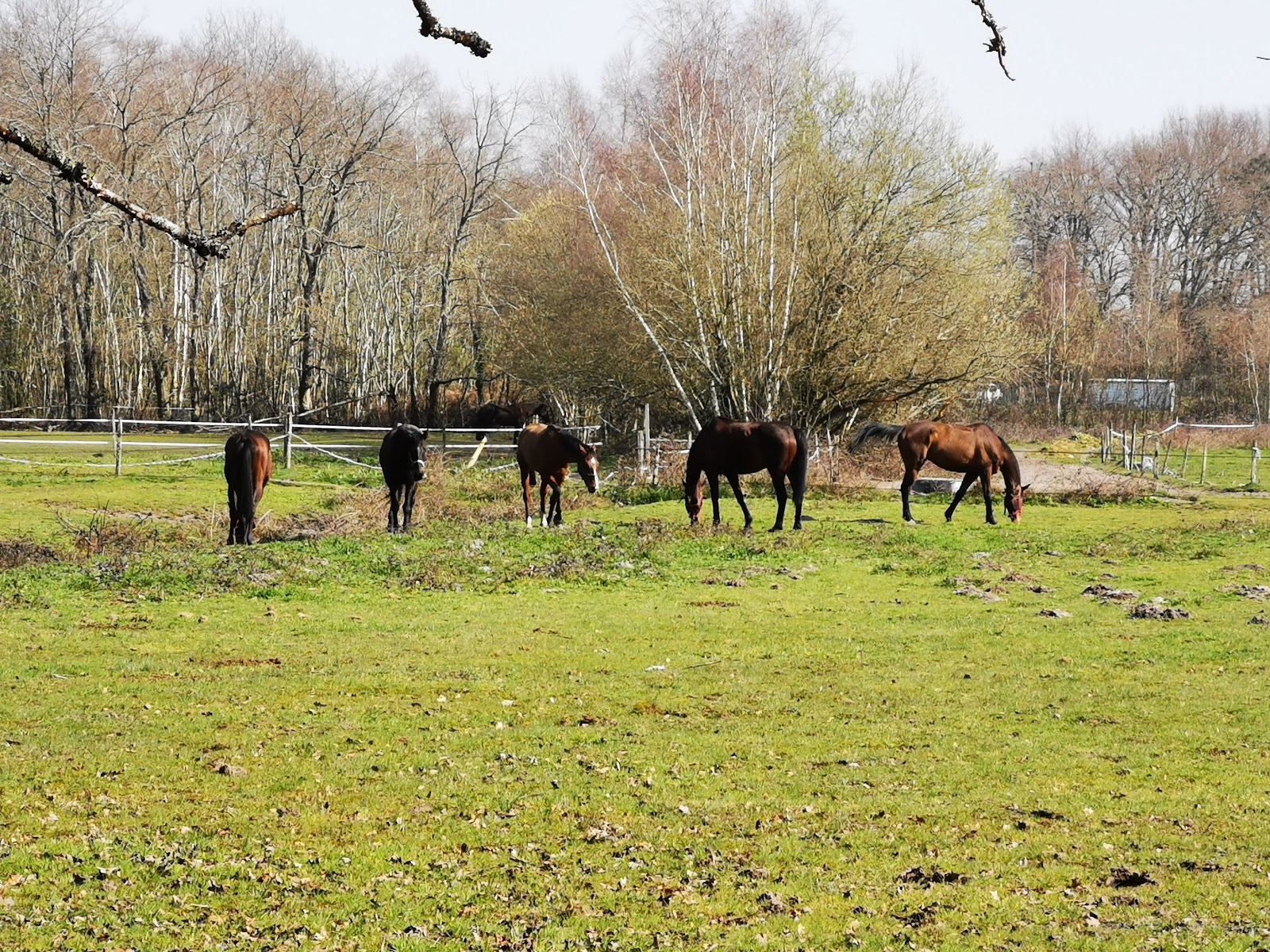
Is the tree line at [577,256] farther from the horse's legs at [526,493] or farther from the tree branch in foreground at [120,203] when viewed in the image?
the tree branch in foreground at [120,203]

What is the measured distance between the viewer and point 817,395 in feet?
100

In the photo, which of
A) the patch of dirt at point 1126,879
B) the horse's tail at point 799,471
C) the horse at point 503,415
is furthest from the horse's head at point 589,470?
the horse at point 503,415

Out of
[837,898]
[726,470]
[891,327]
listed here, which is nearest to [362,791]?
[837,898]

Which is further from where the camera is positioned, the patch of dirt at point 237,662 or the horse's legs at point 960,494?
the horse's legs at point 960,494

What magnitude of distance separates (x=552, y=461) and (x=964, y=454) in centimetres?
685

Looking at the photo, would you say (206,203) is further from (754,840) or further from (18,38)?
(754,840)

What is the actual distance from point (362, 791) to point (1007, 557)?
11.9m

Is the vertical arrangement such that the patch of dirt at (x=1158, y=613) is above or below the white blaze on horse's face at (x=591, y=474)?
below

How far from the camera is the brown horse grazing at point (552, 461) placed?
2056 cm

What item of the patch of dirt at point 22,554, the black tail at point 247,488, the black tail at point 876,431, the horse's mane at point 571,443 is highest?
the black tail at point 876,431

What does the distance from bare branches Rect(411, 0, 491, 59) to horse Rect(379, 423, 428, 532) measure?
1542cm

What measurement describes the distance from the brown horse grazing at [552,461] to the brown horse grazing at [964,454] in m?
5.22

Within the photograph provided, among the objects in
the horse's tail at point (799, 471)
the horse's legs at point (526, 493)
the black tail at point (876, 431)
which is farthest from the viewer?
the black tail at point (876, 431)

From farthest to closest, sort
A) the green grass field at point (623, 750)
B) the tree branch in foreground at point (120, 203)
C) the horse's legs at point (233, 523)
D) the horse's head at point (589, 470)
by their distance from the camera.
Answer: the horse's head at point (589, 470), the horse's legs at point (233, 523), the green grass field at point (623, 750), the tree branch in foreground at point (120, 203)
